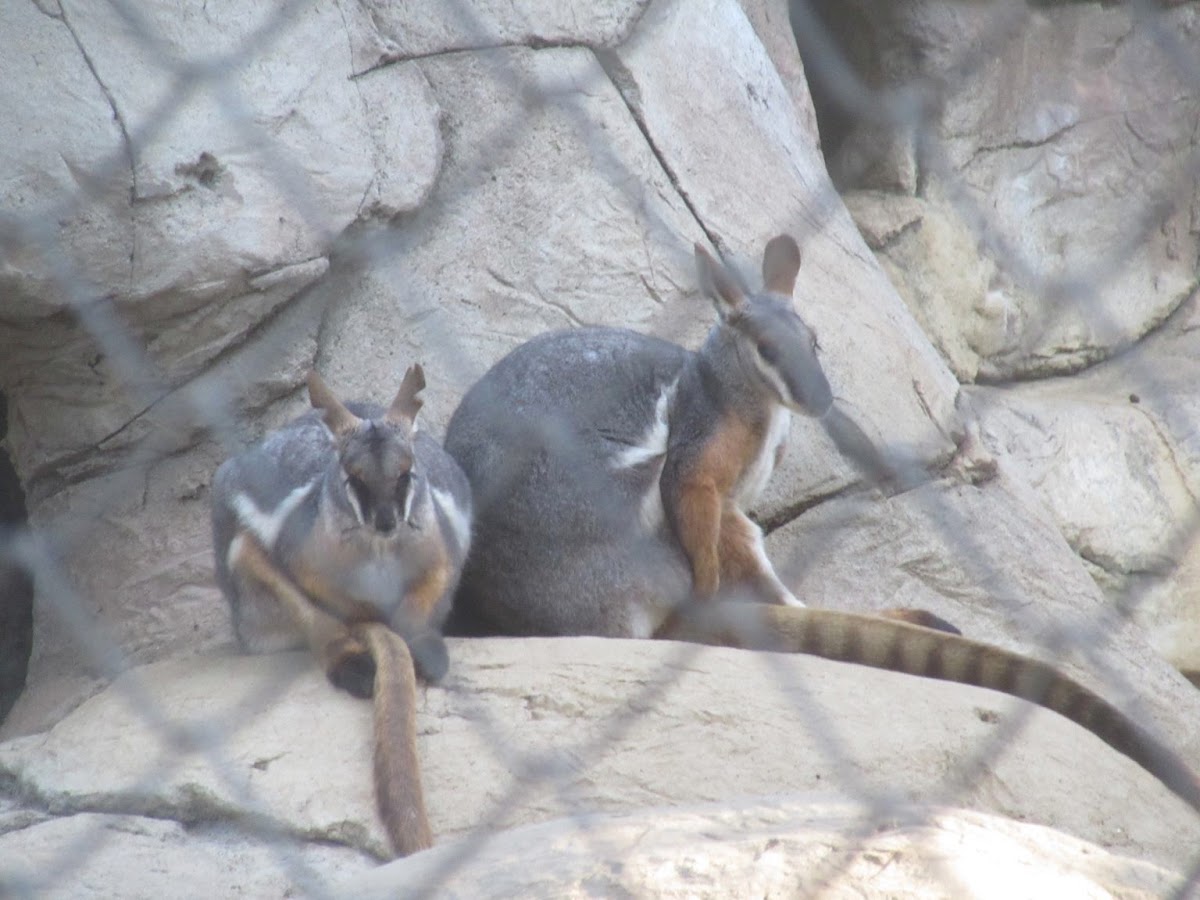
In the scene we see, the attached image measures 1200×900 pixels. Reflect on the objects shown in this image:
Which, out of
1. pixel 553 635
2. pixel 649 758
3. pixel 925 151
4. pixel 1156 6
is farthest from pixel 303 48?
pixel 1156 6

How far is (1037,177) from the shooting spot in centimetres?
714

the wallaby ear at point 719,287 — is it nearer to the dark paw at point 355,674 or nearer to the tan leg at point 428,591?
the tan leg at point 428,591

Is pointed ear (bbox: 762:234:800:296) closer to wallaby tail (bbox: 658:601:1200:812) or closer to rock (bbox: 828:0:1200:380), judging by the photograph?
wallaby tail (bbox: 658:601:1200:812)

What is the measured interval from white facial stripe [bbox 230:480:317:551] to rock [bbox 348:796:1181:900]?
1.54 m

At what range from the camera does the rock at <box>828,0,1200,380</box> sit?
7000 millimetres

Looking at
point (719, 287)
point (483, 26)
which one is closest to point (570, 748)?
point (719, 287)

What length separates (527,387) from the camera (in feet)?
15.5

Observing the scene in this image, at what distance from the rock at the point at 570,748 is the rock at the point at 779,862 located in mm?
777

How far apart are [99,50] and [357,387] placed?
122cm

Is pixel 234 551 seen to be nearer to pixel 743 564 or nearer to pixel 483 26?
pixel 743 564

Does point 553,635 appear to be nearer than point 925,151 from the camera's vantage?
Yes

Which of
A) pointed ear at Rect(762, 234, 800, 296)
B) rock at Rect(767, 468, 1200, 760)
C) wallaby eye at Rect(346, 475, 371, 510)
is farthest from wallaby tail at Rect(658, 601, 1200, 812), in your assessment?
wallaby eye at Rect(346, 475, 371, 510)

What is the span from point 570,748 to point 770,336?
1.36m

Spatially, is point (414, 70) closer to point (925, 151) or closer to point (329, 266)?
point (329, 266)
